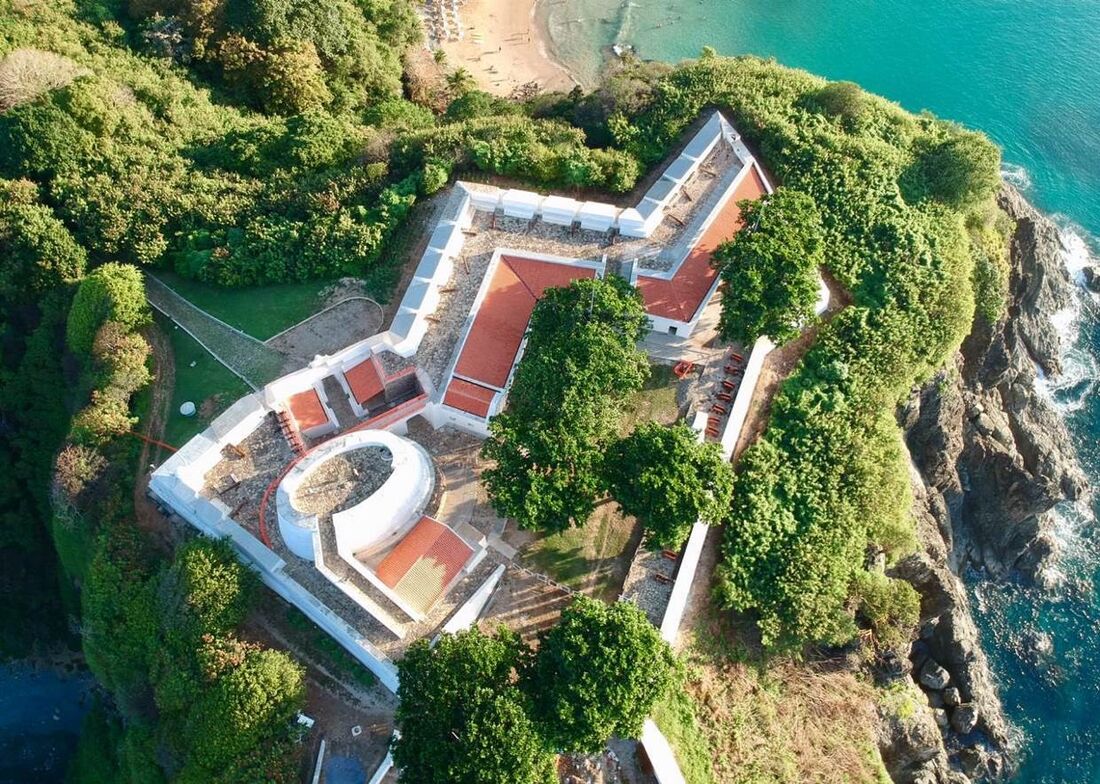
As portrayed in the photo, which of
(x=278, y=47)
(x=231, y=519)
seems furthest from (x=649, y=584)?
(x=278, y=47)

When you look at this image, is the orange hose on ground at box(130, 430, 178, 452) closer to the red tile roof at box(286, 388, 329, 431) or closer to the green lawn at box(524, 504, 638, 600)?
the red tile roof at box(286, 388, 329, 431)

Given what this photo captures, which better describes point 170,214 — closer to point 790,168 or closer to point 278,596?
point 278,596

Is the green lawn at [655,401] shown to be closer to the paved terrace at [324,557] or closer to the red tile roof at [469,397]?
the red tile roof at [469,397]

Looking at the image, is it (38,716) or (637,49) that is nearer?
(38,716)

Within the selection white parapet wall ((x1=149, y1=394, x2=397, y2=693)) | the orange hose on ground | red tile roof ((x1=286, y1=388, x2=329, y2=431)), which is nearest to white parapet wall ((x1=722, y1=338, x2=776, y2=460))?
white parapet wall ((x1=149, y1=394, x2=397, y2=693))

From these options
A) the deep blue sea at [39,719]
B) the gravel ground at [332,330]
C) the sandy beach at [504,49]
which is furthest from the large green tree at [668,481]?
the sandy beach at [504,49]

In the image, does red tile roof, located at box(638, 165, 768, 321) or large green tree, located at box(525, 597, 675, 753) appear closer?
large green tree, located at box(525, 597, 675, 753)

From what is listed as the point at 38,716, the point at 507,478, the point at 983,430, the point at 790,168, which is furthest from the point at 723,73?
the point at 38,716
